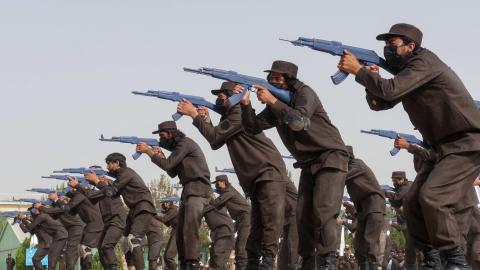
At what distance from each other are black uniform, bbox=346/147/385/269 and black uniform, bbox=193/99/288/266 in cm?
384

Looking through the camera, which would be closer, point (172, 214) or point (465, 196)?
point (465, 196)

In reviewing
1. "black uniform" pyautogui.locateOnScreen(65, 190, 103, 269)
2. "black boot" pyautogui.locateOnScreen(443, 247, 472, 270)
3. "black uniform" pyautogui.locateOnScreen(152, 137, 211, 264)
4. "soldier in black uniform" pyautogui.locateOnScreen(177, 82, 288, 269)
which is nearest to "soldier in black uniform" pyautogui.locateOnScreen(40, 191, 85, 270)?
"black uniform" pyautogui.locateOnScreen(65, 190, 103, 269)

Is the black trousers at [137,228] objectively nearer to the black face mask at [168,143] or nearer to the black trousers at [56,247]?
the black face mask at [168,143]

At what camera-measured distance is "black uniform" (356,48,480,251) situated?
27.7 ft

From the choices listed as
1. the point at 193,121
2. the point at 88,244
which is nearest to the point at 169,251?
the point at 88,244

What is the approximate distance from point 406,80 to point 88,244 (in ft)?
49.7

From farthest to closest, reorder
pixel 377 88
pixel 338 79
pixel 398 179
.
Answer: pixel 398 179 → pixel 338 79 → pixel 377 88

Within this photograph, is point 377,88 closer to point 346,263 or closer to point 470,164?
point 470,164

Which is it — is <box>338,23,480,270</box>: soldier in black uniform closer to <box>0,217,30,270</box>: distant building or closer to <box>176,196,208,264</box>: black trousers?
<box>176,196,208,264</box>: black trousers

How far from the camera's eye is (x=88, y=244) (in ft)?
74.0

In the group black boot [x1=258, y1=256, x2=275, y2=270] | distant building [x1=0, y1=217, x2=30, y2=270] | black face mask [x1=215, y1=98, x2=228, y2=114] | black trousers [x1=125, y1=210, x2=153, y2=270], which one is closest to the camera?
black boot [x1=258, y1=256, x2=275, y2=270]

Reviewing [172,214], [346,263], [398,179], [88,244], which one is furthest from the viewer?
[346,263]

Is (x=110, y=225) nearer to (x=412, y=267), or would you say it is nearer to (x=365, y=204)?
(x=365, y=204)

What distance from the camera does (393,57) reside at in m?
8.91
